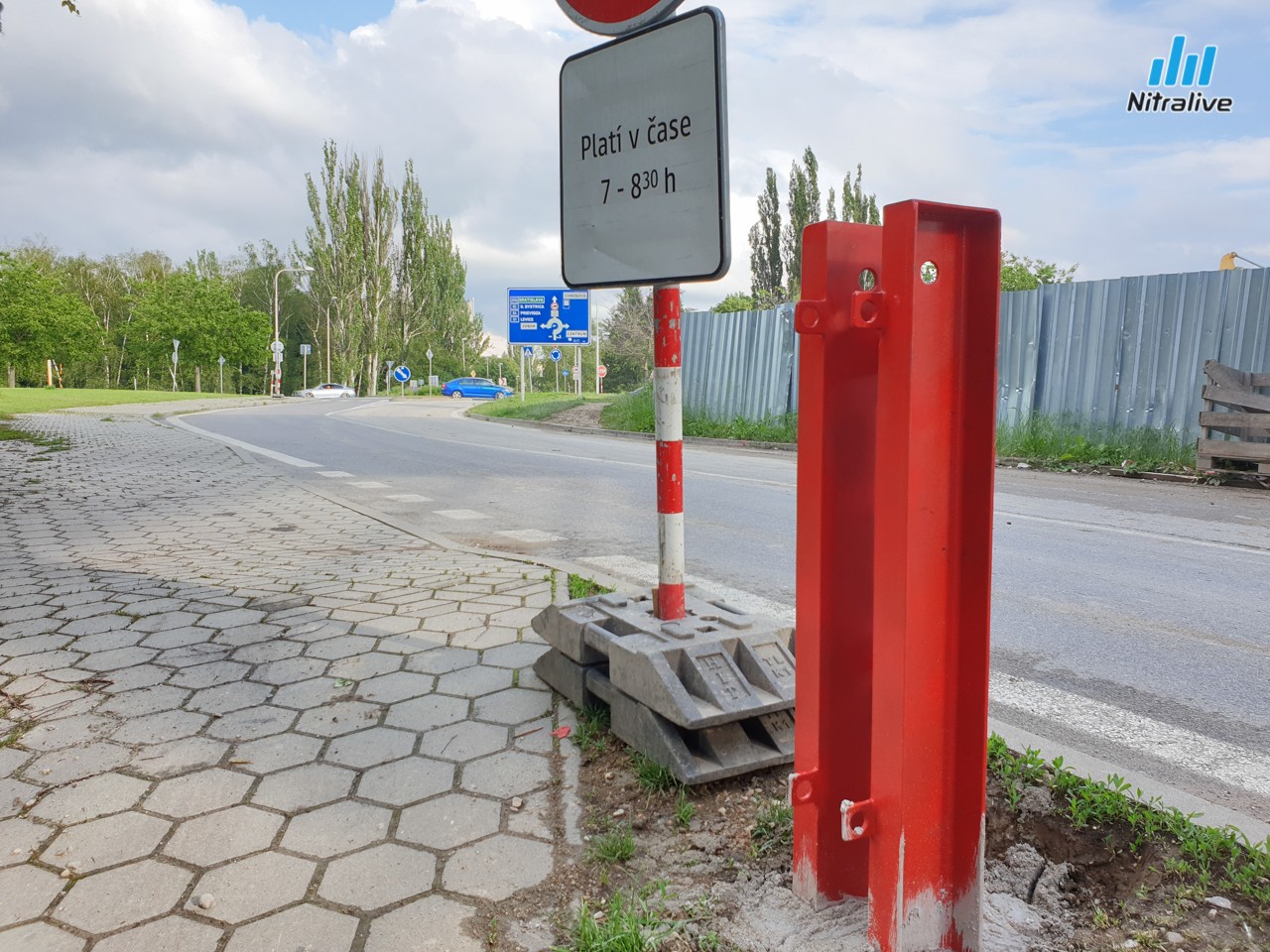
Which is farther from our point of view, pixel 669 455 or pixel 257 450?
pixel 257 450

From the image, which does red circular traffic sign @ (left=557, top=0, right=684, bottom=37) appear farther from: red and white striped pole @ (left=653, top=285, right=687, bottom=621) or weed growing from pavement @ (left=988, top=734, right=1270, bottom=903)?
weed growing from pavement @ (left=988, top=734, right=1270, bottom=903)

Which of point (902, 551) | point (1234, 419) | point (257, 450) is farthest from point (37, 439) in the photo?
point (1234, 419)

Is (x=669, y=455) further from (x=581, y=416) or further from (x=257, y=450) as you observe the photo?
(x=581, y=416)

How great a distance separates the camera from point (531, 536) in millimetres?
6996

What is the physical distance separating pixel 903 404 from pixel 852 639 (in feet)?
1.72

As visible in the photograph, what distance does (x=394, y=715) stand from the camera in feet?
10.2

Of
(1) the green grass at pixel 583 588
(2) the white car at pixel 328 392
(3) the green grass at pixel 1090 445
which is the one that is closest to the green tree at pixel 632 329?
(2) the white car at pixel 328 392

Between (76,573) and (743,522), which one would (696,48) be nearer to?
(76,573)

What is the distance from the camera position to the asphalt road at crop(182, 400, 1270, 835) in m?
3.10

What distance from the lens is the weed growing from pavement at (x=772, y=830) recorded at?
2.19 meters

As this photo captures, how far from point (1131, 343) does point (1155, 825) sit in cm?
1203

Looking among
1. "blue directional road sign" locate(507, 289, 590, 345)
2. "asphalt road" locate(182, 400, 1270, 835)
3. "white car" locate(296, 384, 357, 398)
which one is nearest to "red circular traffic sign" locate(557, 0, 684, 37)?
"asphalt road" locate(182, 400, 1270, 835)

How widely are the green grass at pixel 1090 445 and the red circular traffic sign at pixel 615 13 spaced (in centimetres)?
→ 1087

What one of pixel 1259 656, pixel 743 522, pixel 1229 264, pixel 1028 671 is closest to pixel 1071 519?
pixel 743 522
